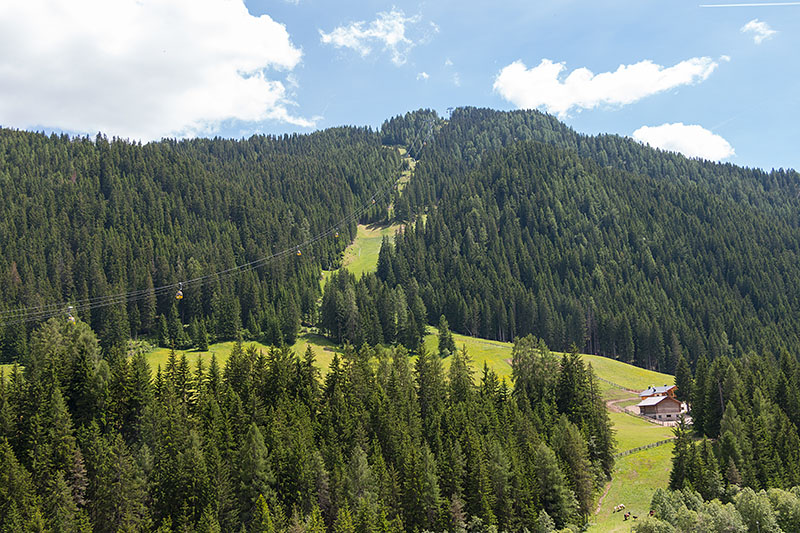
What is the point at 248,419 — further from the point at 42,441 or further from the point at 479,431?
the point at 479,431

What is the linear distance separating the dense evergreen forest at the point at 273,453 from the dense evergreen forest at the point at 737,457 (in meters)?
12.8

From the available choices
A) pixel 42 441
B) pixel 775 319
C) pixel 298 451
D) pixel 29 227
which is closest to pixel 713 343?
pixel 775 319

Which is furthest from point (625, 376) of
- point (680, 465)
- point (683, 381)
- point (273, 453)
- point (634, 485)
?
point (273, 453)

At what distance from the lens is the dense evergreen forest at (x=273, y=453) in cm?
5528

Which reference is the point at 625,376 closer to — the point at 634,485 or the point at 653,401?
the point at 653,401

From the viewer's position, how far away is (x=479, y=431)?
241 ft

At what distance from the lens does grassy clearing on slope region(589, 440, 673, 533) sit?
63.3 meters

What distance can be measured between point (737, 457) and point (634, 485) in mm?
13632

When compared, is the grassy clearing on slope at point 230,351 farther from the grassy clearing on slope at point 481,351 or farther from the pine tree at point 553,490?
the pine tree at point 553,490

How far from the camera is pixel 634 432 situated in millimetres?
92625

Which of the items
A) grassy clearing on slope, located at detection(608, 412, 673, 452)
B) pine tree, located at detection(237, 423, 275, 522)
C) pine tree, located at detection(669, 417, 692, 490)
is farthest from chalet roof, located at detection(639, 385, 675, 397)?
pine tree, located at detection(237, 423, 275, 522)

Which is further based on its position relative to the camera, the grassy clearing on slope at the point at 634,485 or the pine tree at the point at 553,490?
the pine tree at the point at 553,490

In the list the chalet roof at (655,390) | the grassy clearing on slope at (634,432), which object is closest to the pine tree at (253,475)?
the grassy clearing on slope at (634,432)

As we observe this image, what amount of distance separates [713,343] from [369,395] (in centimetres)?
13268
